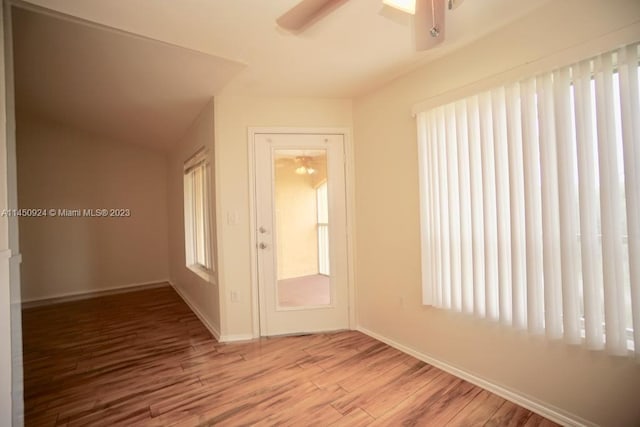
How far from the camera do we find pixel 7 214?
4.91 ft

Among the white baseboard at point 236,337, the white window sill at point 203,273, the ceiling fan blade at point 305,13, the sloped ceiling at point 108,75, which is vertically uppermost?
the sloped ceiling at point 108,75

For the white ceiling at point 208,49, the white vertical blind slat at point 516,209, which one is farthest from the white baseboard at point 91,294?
the white vertical blind slat at point 516,209

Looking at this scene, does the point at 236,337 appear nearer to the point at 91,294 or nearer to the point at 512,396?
the point at 512,396

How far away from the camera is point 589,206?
1627mm

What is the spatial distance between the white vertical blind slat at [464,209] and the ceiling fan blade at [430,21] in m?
1.04

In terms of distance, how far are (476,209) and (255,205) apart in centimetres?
200

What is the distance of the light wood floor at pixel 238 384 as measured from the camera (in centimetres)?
189

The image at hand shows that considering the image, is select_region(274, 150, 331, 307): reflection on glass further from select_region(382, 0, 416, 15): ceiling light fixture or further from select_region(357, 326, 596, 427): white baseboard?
select_region(382, 0, 416, 15): ceiling light fixture

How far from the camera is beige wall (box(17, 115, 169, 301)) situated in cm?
467

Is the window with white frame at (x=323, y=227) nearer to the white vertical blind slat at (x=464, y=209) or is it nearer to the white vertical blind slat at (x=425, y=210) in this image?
the white vertical blind slat at (x=425, y=210)

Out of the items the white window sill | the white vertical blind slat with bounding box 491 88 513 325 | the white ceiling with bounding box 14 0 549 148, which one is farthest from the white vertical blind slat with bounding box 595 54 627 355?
the white window sill

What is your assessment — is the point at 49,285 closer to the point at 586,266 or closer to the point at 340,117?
the point at 340,117

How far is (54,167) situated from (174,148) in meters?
1.81

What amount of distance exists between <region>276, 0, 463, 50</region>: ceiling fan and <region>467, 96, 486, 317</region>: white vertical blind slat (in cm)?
98
